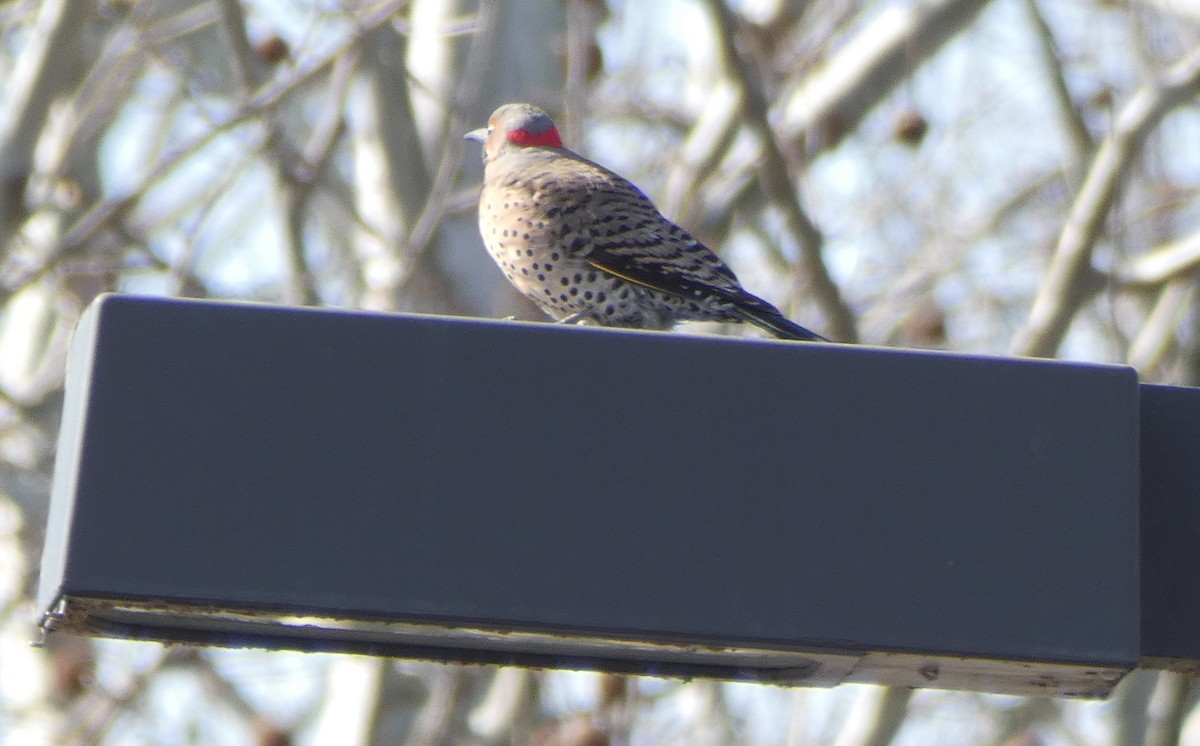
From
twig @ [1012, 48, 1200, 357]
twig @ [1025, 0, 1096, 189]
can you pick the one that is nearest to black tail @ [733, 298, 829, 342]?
twig @ [1012, 48, 1200, 357]

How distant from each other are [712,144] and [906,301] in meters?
1.62

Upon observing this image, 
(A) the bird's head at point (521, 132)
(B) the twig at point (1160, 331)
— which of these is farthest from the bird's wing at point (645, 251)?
(B) the twig at point (1160, 331)

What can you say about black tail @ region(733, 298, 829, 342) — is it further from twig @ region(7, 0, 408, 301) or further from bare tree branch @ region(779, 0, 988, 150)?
bare tree branch @ region(779, 0, 988, 150)

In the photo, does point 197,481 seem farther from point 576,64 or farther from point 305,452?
point 576,64

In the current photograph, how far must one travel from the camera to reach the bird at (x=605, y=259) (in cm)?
392

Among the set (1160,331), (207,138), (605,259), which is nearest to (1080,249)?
(1160,331)

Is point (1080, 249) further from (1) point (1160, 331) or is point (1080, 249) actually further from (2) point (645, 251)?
(2) point (645, 251)

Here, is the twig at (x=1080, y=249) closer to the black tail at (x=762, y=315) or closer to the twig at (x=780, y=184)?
the twig at (x=780, y=184)

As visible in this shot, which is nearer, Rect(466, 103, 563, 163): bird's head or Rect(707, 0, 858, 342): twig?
Rect(466, 103, 563, 163): bird's head

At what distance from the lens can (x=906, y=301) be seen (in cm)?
776

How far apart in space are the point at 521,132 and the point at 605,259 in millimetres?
1010

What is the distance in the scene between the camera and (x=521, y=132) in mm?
4836

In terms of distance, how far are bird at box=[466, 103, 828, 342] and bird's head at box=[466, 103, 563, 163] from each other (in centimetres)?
59

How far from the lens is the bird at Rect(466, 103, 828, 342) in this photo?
12.9 feet
